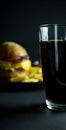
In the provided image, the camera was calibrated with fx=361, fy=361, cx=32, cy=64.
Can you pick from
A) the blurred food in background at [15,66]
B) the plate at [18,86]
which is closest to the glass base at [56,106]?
the plate at [18,86]

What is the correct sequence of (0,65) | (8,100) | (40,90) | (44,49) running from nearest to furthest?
(44,49)
(8,100)
(40,90)
(0,65)

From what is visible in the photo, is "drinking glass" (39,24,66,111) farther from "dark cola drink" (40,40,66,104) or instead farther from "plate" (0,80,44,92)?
"plate" (0,80,44,92)

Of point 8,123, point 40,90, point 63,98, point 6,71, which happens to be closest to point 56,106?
point 63,98

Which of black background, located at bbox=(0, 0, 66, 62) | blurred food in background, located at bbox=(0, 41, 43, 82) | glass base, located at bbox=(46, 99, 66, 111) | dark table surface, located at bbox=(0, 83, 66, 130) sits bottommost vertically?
dark table surface, located at bbox=(0, 83, 66, 130)

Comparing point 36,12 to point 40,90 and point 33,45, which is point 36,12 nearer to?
point 33,45

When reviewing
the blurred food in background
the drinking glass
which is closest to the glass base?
the drinking glass

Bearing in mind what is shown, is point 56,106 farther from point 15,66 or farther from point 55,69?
point 15,66
